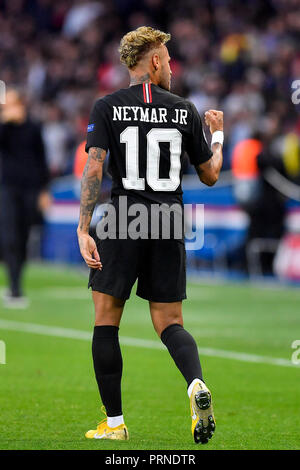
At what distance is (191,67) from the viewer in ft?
73.8

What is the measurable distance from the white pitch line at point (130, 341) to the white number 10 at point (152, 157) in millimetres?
3686

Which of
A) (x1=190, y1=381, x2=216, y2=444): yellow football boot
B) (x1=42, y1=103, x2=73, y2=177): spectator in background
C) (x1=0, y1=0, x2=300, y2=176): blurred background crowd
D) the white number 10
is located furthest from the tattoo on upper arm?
(x1=42, y1=103, x2=73, y2=177): spectator in background

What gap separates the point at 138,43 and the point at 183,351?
1674 mm

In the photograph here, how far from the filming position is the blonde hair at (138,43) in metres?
5.96

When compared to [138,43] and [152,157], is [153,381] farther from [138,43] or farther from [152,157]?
[138,43]

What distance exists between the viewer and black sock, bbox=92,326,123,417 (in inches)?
235

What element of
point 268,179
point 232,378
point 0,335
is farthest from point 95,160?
point 268,179

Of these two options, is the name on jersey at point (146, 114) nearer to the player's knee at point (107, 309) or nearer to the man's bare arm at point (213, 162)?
the man's bare arm at point (213, 162)

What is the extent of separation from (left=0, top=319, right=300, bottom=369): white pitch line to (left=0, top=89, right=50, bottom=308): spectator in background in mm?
2090

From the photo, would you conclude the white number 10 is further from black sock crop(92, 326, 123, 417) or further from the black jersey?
black sock crop(92, 326, 123, 417)

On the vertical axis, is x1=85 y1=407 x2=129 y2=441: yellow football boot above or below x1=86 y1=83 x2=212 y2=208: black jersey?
below

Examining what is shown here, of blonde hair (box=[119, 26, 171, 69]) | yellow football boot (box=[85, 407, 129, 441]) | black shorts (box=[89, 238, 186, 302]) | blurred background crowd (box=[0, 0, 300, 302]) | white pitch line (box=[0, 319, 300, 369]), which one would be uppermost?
blurred background crowd (box=[0, 0, 300, 302])

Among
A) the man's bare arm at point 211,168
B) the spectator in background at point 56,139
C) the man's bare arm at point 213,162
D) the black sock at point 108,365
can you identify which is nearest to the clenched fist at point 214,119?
the man's bare arm at point 213,162
